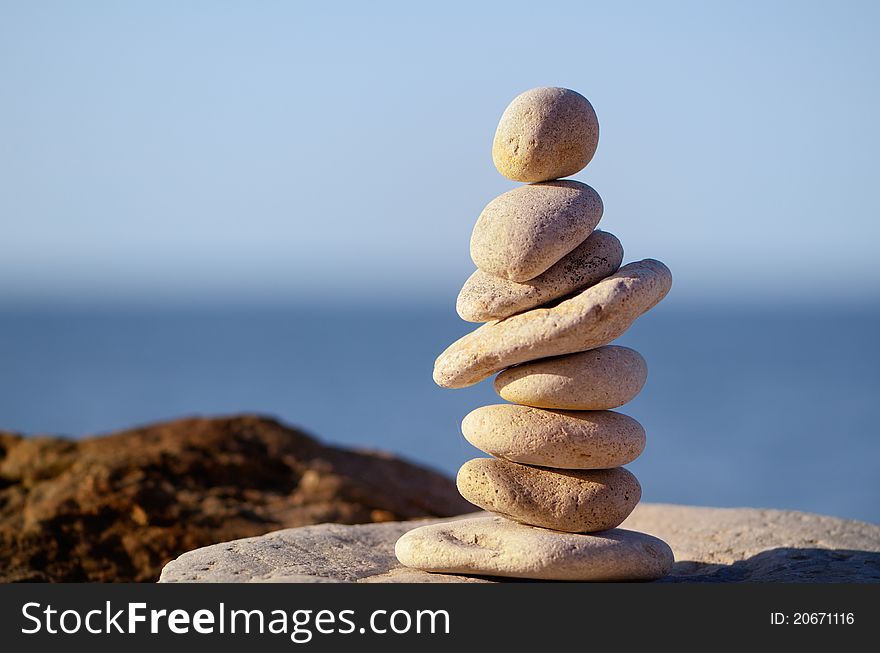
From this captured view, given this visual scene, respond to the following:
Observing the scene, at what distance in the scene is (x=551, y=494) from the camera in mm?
7004

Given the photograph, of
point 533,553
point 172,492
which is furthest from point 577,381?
point 172,492

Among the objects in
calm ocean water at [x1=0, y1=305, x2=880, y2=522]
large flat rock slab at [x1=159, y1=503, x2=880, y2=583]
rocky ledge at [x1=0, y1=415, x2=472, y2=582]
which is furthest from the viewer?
calm ocean water at [x1=0, y1=305, x2=880, y2=522]

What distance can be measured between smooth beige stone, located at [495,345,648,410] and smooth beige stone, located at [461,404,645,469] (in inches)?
3.4

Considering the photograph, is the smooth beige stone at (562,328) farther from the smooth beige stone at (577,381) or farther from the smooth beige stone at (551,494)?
the smooth beige stone at (551,494)

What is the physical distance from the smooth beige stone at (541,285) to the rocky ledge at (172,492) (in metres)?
4.58

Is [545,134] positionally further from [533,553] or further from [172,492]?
[172,492]

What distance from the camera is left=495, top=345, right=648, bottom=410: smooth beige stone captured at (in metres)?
6.85

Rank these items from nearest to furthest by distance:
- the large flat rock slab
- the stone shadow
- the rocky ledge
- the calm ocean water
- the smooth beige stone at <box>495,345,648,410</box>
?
the smooth beige stone at <box>495,345,648,410</box> < the large flat rock slab < the stone shadow < the rocky ledge < the calm ocean water

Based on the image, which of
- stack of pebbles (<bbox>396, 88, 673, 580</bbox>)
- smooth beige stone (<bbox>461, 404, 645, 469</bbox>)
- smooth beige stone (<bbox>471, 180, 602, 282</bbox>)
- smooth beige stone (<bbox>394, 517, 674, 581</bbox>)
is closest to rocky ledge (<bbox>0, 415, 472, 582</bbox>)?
smooth beige stone (<bbox>394, 517, 674, 581</bbox>)

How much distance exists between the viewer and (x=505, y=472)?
7113 millimetres

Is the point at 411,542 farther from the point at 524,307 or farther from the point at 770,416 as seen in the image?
the point at 770,416

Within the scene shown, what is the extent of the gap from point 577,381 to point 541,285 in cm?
68

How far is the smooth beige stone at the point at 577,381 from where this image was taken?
685 cm

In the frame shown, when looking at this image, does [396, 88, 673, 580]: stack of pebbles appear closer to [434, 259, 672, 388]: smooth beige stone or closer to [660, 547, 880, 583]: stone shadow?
[434, 259, 672, 388]: smooth beige stone
